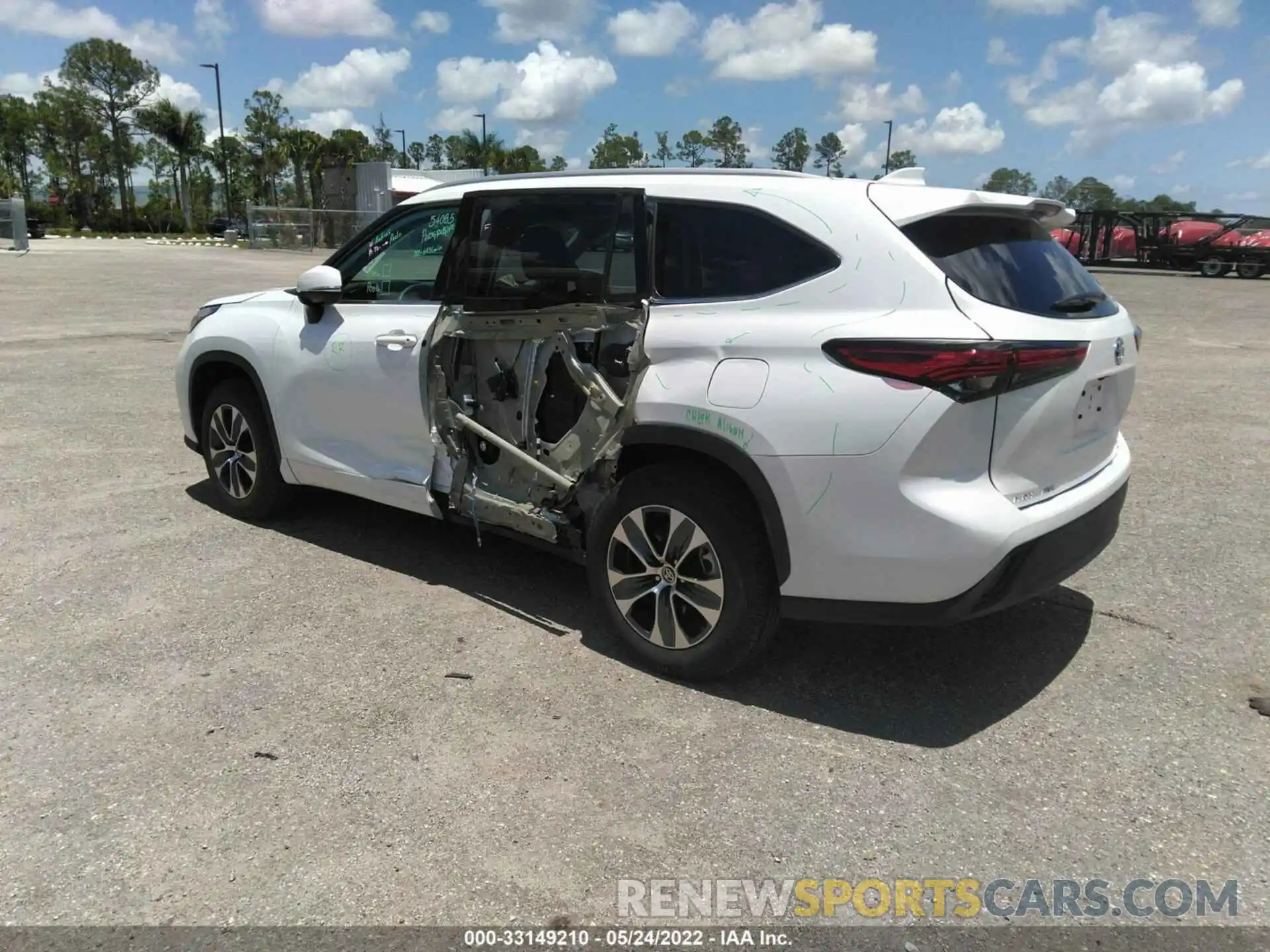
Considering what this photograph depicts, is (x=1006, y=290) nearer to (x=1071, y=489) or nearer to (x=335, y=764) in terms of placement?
(x=1071, y=489)

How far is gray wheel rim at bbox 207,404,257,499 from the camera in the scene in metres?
5.23

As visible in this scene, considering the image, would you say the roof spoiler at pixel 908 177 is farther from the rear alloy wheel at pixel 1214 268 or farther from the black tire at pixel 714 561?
the rear alloy wheel at pixel 1214 268

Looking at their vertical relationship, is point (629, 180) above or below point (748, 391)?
above

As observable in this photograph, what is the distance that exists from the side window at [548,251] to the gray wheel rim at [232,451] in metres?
1.84

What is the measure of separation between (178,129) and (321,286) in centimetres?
7522

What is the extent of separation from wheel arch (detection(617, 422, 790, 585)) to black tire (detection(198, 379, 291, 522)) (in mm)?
2458

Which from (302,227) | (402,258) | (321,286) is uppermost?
(302,227)

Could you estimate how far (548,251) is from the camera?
3.93 metres

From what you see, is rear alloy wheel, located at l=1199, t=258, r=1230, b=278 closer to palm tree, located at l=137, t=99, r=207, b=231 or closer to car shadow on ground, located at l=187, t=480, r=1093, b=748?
car shadow on ground, located at l=187, t=480, r=1093, b=748

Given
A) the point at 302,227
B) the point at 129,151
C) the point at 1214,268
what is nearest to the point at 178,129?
the point at 129,151

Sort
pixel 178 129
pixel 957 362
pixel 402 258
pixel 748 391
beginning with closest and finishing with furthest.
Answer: pixel 957 362, pixel 748 391, pixel 402 258, pixel 178 129

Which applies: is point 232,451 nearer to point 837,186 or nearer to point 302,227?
point 837,186

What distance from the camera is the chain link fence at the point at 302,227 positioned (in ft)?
119

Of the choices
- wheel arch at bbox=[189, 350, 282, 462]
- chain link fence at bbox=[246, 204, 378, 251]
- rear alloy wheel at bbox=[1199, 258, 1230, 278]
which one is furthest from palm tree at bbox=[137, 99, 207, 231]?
wheel arch at bbox=[189, 350, 282, 462]
